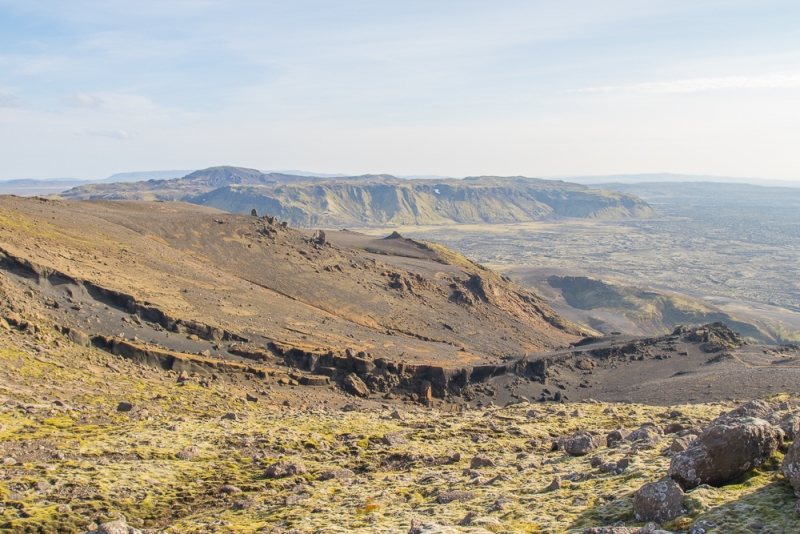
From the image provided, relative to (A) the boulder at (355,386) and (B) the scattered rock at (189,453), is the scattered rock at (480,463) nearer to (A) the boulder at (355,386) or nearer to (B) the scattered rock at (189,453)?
(B) the scattered rock at (189,453)

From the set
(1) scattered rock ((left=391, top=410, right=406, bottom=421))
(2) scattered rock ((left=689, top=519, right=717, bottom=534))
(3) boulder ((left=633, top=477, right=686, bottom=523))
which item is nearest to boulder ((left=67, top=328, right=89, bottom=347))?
(1) scattered rock ((left=391, top=410, right=406, bottom=421))

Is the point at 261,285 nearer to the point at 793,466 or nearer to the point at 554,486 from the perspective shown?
the point at 554,486

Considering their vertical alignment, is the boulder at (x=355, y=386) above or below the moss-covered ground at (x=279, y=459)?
below

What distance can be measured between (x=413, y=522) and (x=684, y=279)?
16860 cm

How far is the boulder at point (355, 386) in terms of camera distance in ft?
118

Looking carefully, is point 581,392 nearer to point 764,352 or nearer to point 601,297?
point 764,352

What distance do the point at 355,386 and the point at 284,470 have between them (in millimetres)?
18876

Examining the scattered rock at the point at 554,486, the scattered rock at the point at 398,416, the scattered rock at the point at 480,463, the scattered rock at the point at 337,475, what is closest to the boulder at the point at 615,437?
the scattered rock at the point at 480,463

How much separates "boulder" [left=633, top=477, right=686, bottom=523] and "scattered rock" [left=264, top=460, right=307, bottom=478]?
996 centimetres

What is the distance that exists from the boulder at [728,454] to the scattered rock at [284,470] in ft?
34.7

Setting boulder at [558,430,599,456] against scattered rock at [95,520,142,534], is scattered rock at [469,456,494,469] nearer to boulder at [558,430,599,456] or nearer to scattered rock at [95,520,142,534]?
boulder at [558,430,599,456]

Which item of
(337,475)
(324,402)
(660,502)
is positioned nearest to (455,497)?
(337,475)

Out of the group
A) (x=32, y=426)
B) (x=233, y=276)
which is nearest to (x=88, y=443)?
(x=32, y=426)

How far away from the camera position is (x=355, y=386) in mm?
35969
